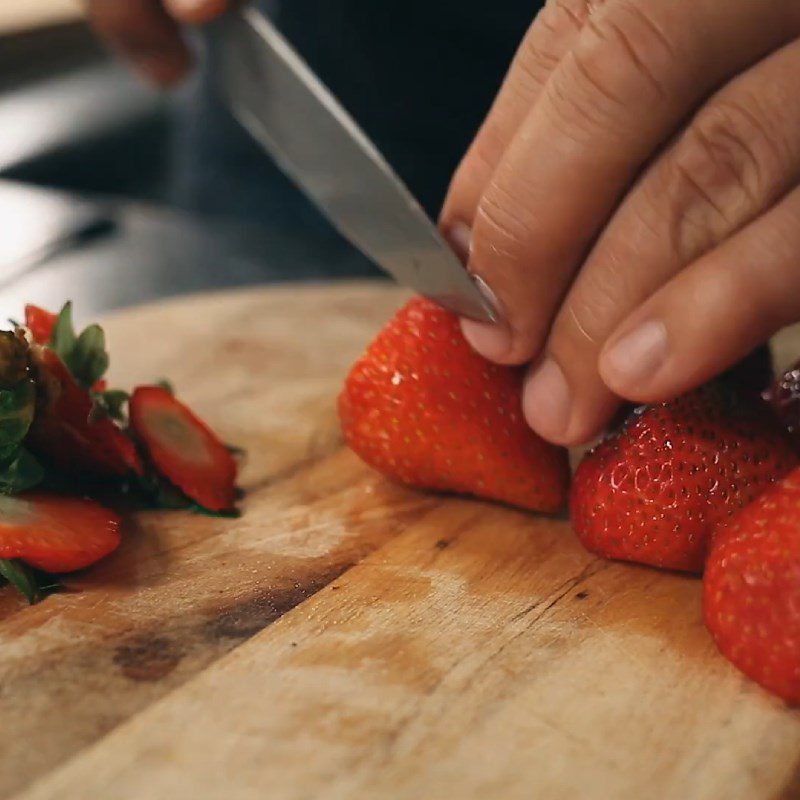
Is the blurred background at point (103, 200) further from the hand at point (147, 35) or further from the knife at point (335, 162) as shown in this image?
the knife at point (335, 162)

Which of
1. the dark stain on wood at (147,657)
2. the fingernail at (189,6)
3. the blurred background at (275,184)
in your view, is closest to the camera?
the dark stain on wood at (147,657)

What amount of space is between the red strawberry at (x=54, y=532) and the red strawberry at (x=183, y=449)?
9 centimetres

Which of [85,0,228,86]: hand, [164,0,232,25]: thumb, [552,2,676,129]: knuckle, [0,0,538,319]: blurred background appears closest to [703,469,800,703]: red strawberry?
[552,2,676,129]: knuckle

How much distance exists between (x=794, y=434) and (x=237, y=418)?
24.9 inches

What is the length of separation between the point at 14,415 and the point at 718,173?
0.61 m

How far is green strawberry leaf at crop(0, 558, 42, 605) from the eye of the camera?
92 cm

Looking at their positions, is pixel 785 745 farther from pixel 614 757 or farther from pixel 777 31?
pixel 777 31

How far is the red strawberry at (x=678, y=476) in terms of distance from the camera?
3.08 ft

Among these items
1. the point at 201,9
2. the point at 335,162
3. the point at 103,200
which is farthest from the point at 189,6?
the point at 103,200

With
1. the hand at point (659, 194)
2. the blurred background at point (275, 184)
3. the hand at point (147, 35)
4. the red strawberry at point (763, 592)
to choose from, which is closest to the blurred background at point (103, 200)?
the blurred background at point (275, 184)

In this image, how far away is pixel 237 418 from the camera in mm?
1309

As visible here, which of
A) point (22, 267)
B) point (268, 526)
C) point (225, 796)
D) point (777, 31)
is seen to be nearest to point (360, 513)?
point (268, 526)

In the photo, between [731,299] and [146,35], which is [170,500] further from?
[146,35]

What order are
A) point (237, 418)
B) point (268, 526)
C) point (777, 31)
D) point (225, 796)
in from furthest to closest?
point (237, 418), point (268, 526), point (777, 31), point (225, 796)
